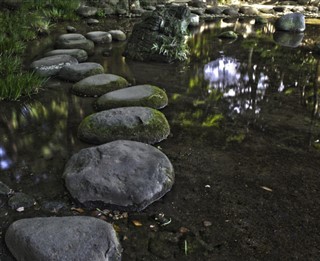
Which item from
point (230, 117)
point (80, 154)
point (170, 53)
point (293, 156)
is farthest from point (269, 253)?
point (170, 53)

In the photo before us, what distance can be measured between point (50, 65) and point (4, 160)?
3723 millimetres

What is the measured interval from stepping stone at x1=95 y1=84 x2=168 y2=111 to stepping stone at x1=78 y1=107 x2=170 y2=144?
0.70 metres

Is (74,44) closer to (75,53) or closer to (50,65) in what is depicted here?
(75,53)

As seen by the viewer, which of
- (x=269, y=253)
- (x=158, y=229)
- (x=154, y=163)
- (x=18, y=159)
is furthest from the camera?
(x=18, y=159)

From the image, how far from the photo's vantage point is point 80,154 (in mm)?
4402

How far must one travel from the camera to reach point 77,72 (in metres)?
7.74

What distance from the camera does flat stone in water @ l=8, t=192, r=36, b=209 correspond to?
12.8 ft

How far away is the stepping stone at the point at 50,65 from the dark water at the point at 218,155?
413mm

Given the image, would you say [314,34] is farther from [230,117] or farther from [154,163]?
[154,163]

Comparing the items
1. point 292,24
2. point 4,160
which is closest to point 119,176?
point 4,160

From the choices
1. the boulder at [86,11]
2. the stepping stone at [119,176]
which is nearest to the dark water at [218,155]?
the stepping stone at [119,176]

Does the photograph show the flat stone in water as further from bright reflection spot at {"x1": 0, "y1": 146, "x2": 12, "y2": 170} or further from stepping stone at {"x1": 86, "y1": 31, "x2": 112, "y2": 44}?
stepping stone at {"x1": 86, "y1": 31, "x2": 112, "y2": 44}

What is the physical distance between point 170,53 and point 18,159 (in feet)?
18.7

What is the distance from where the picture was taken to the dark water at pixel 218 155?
11.8 feet
